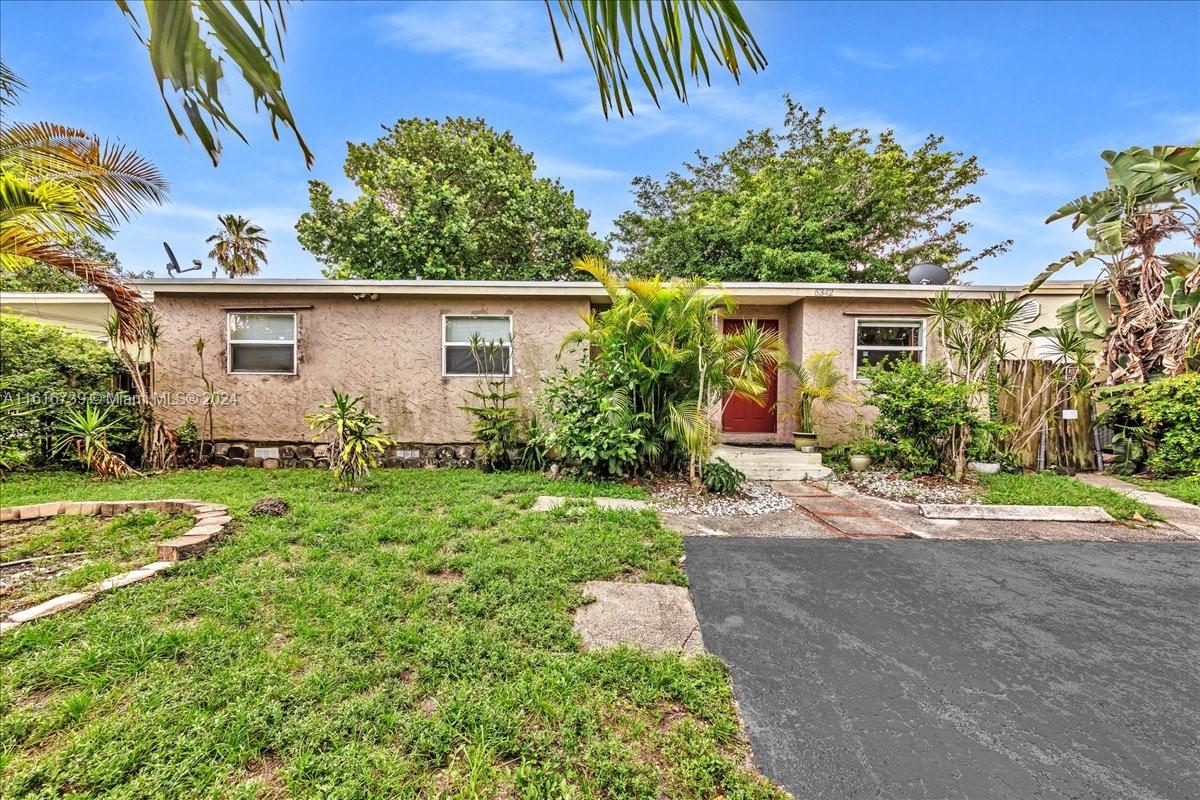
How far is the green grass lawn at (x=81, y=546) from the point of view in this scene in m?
2.76

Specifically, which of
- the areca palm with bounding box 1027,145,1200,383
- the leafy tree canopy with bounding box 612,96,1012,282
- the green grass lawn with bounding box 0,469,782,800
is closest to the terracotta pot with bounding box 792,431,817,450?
the areca palm with bounding box 1027,145,1200,383

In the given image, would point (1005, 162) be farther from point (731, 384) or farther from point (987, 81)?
point (731, 384)

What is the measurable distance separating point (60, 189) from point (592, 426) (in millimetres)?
5207

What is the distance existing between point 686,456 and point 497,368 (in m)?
3.45

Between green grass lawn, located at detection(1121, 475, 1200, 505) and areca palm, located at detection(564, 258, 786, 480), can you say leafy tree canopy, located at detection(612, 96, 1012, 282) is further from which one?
areca palm, located at detection(564, 258, 786, 480)

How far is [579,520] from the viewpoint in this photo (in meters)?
4.18

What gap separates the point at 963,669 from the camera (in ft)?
7.14

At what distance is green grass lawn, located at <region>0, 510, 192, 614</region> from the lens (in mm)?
2756

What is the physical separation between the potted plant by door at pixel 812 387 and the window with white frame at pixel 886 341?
1.80 ft

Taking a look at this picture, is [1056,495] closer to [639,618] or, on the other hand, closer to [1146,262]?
[1146,262]

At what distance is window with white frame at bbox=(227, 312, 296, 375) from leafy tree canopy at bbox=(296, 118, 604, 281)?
6747mm

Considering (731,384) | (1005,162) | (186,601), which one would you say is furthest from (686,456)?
(1005,162)

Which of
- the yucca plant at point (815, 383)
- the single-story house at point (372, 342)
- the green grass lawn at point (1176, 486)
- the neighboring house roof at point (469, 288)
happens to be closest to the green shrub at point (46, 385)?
→ the single-story house at point (372, 342)

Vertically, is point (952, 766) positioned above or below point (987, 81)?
below
